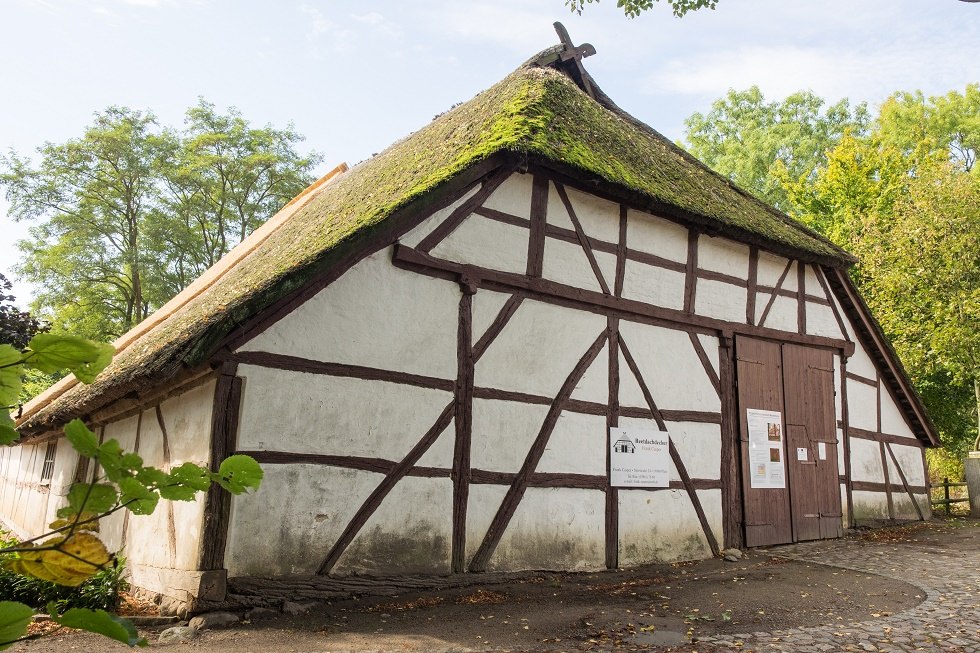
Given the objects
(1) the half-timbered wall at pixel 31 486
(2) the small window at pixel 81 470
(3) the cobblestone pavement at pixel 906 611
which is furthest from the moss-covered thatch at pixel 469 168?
(3) the cobblestone pavement at pixel 906 611

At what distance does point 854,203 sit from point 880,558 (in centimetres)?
1329

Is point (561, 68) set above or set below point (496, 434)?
above

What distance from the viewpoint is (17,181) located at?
23.3 meters

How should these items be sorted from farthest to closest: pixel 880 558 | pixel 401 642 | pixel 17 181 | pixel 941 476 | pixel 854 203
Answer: pixel 17 181, pixel 941 476, pixel 854 203, pixel 880 558, pixel 401 642

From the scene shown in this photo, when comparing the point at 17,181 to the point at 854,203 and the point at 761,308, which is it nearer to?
the point at 761,308

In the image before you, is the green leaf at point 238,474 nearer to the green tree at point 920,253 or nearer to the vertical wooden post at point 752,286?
the vertical wooden post at point 752,286

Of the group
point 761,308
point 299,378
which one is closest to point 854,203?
point 761,308

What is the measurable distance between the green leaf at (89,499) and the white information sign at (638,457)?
713cm

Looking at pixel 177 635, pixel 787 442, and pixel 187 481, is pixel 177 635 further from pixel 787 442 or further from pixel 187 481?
pixel 787 442

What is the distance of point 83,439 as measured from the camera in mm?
925

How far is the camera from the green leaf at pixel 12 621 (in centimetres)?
80

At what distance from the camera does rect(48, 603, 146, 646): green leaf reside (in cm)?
82

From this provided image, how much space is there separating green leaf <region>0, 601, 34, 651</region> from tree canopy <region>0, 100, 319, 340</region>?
84.5 feet

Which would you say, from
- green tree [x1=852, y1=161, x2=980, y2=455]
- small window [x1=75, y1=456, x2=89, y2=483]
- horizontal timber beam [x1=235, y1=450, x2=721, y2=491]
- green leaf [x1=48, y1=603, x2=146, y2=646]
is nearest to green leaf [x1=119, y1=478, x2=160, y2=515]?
green leaf [x1=48, y1=603, x2=146, y2=646]
